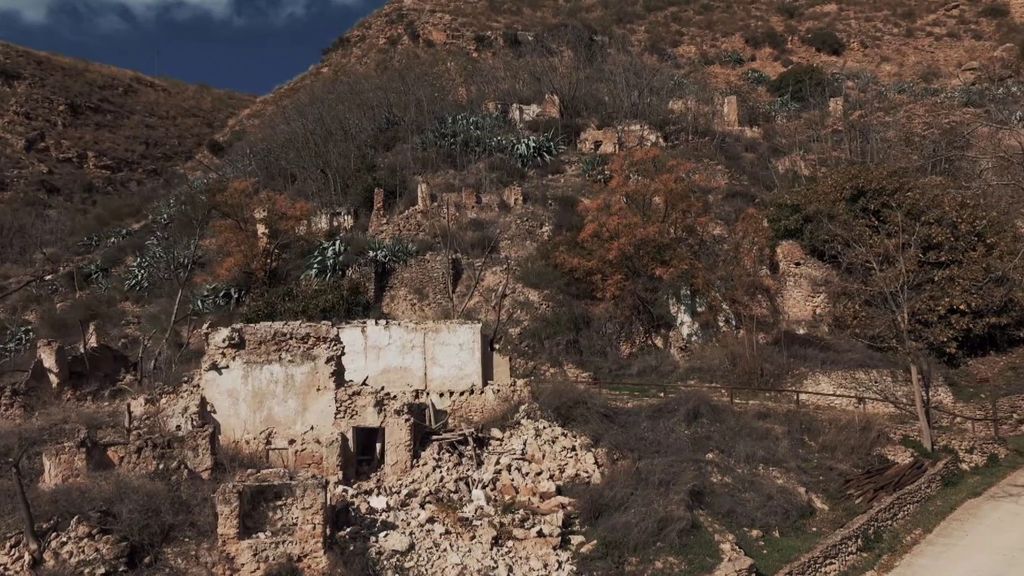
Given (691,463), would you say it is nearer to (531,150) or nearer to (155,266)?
(531,150)

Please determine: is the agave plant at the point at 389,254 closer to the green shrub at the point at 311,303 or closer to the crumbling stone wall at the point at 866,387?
the green shrub at the point at 311,303

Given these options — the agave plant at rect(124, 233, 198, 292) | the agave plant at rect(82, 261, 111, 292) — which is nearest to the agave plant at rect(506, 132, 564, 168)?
the agave plant at rect(124, 233, 198, 292)

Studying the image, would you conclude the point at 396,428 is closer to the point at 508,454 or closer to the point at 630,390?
the point at 508,454

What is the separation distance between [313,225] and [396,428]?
18.1 meters

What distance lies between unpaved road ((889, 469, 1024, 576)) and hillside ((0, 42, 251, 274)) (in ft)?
116

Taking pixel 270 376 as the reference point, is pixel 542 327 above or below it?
above

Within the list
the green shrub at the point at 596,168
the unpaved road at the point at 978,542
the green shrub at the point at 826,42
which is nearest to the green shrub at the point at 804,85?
the green shrub at the point at 826,42

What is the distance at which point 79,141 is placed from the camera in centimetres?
5088

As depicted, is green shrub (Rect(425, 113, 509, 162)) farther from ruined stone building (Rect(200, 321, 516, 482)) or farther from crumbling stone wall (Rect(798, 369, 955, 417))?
ruined stone building (Rect(200, 321, 516, 482))

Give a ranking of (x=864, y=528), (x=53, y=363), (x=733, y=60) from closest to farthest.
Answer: (x=864, y=528), (x=53, y=363), (x=733, y=60)

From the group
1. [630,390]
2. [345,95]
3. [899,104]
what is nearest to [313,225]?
[345,95]

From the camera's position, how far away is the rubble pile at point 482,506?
10.4 meters

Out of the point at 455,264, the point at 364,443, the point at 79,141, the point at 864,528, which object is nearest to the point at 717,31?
the point at 455,264

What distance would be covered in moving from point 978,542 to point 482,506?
702 centimetres
